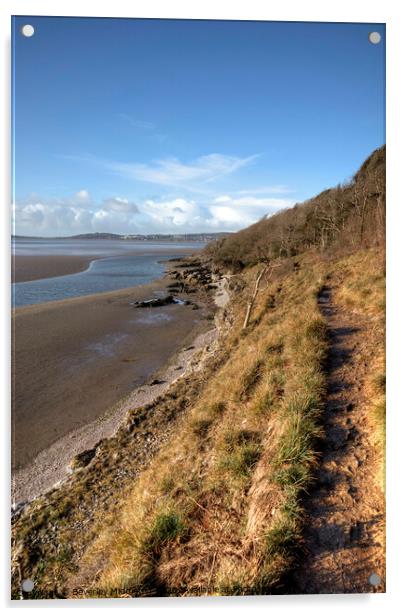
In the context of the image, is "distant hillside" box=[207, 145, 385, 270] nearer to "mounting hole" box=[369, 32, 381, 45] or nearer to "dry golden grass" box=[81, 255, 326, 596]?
"mounting hole" box=[369, 32, 381, 45]

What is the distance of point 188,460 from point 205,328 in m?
11.9

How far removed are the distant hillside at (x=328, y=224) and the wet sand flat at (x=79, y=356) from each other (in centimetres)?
430

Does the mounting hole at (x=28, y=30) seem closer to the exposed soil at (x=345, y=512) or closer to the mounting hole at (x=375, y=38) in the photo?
the mounting hole at (x=375, y=38)

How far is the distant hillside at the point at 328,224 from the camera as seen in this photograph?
12.0 ft

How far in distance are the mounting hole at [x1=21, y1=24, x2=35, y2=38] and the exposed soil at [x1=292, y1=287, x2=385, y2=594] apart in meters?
4.48

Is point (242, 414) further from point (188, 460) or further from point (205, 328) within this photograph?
point (205, 328)

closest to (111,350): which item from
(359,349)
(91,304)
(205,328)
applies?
(205,328)

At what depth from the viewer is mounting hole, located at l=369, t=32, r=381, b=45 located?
2896 mm

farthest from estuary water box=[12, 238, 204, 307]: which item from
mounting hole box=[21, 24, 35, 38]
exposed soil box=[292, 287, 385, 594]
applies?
exposed soil box=[292, 287, 385, 594]

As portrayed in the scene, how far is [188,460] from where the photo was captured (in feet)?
14.0

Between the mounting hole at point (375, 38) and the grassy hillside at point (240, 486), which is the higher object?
the mounting hole at point (375, 38)

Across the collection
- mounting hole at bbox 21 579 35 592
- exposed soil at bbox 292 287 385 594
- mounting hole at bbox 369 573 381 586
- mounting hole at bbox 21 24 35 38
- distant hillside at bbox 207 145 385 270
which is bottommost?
mounting hole at bbox 21 579 35 592
